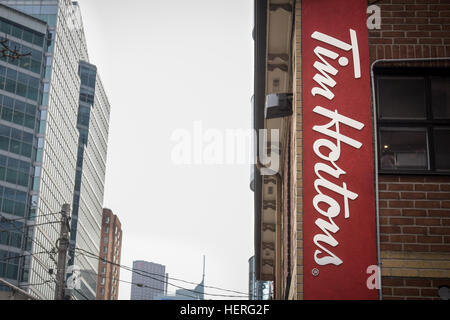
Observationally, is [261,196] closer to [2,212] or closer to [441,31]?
[441,31]

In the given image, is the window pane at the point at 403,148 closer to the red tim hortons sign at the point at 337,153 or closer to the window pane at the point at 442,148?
the window pane at the point at 442,148

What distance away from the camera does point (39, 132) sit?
96.4 m

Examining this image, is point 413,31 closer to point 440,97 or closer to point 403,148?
point 440,97

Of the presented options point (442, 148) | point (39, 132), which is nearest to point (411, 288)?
point (442, 148)

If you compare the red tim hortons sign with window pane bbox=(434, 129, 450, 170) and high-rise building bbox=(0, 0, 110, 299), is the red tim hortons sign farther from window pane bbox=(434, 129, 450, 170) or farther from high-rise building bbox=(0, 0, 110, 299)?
high-rise building bbox=(0, 0, 110, 299)

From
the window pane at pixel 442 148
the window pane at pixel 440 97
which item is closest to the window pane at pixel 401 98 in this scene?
the window pane at pixel 440 97

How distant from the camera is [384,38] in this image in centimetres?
1127

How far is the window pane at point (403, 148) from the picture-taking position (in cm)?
1083

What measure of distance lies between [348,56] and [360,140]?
4.59ft

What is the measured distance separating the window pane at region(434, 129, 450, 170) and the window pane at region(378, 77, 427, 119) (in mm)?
366

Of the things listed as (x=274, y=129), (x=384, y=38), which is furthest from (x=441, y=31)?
(x=274, y=129)

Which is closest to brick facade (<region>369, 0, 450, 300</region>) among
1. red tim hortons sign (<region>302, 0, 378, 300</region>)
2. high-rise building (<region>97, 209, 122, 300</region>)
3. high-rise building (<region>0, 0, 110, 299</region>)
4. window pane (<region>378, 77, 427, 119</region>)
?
red tim hortons sign (<region>302, 0, 378, 300</region>)

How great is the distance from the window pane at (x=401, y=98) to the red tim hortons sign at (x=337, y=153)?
35 centimetres

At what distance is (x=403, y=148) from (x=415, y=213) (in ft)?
3.59
